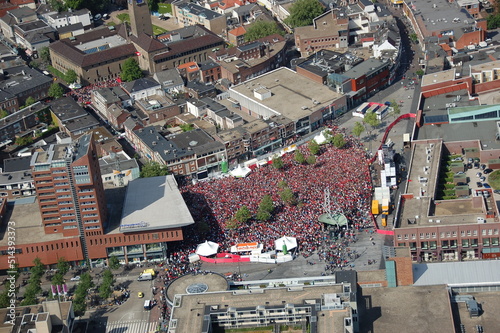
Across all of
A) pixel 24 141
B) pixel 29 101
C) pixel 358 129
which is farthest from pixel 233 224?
pixel 29 101

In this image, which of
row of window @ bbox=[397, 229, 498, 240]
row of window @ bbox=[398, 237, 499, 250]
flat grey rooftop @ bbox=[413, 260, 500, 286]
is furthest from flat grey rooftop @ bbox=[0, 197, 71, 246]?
flat grey rooftop @ bbox=[413, 260, 500, 286]

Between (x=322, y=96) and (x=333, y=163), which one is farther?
(x=322, y=96)

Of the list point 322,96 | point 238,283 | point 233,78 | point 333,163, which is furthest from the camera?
point 233,78

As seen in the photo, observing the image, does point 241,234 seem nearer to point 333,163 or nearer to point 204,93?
point 333,163

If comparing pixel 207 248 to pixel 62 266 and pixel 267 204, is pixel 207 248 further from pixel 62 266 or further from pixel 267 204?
pixel 62 266

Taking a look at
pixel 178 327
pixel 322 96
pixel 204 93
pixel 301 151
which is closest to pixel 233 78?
pixel 204 93

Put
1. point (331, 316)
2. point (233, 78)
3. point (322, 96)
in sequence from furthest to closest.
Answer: point (233, 78) < point (322, 96) < point (331, 316)

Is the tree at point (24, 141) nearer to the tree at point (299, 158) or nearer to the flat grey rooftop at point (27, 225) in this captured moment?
the flat grey rooftop at point (27, 225)
